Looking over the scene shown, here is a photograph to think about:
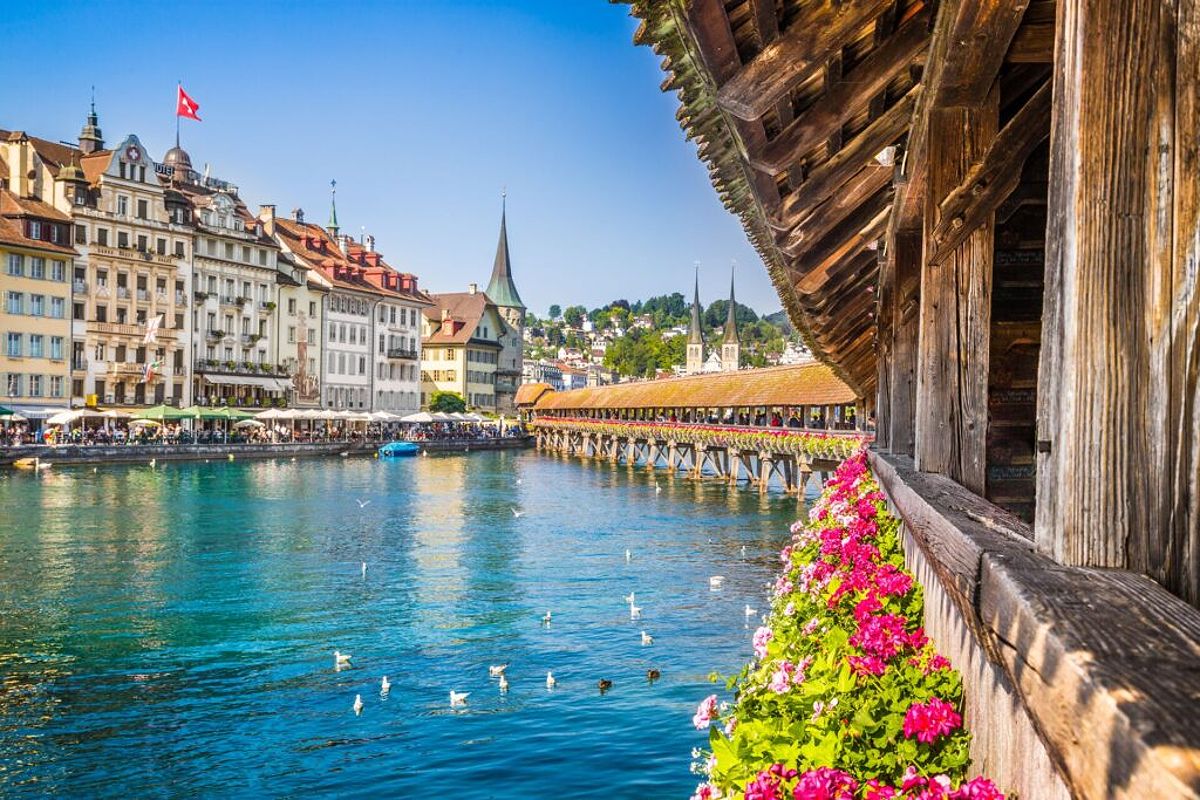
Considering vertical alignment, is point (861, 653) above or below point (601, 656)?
above

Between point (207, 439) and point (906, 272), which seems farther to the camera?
point (207, 439)

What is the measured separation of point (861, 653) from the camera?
4.12 metres

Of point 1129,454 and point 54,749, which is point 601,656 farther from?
point 1129,454

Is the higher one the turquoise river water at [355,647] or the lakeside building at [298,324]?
the lakeside building at [298,324]

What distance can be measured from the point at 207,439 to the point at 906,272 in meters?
60.0

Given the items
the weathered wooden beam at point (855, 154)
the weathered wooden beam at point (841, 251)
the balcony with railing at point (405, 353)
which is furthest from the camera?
the balcony with railing at point (405, 353)

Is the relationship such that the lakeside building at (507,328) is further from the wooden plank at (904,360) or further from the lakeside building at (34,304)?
the wooden plank at (904,360)

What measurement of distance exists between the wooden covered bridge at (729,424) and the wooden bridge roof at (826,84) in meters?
21.5

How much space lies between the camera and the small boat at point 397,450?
69875mm

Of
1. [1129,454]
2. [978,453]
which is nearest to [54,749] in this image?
[978,453]

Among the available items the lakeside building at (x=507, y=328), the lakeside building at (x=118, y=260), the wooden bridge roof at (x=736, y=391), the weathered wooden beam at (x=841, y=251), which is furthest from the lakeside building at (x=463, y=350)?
the weathered wooden beam at (x=841, y=251)

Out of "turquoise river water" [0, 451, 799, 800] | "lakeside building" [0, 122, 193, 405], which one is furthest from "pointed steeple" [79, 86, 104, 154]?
"turquoise river water" [0, 451, 799, 800]

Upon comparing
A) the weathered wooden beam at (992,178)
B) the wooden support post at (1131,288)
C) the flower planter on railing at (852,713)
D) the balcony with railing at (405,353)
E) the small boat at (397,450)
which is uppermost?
the balcony with railing at (405,353)

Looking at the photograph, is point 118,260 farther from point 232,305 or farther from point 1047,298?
point 1047,298
